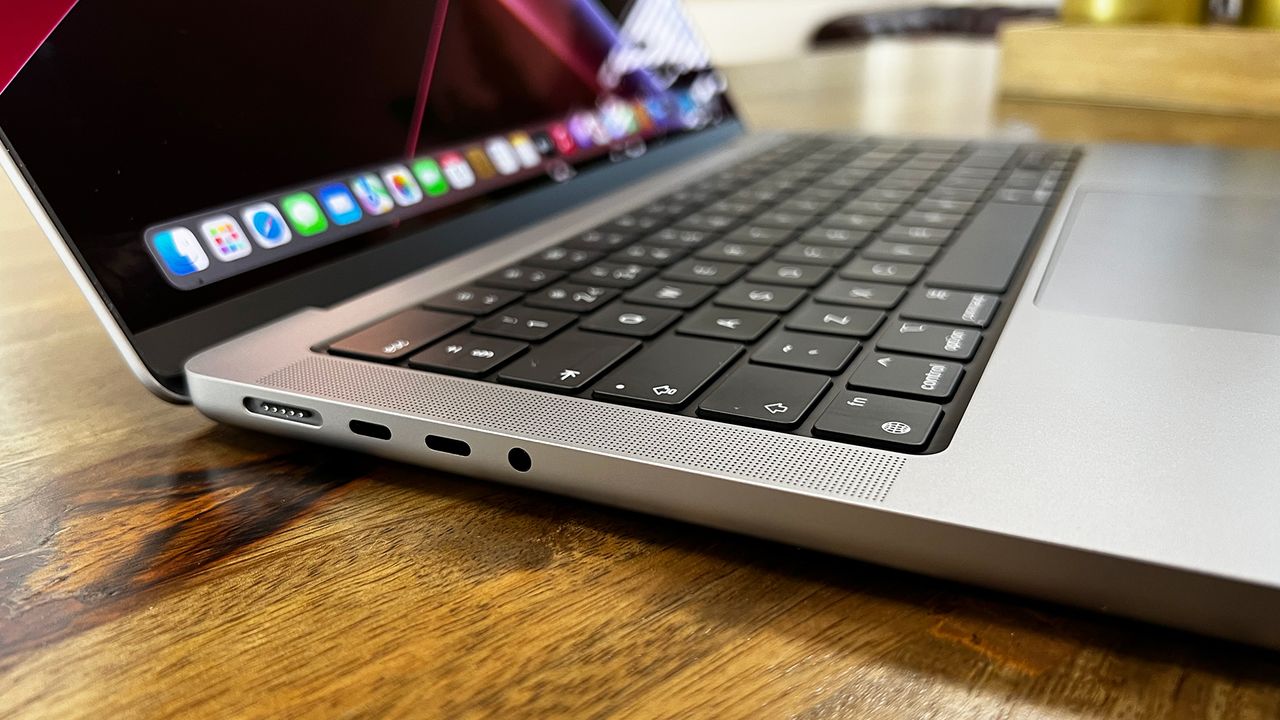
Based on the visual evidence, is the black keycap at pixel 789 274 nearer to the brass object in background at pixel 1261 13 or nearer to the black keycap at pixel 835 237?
the black keycap at pixel 835 237

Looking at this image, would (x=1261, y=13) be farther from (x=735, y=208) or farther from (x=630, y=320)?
(x=630, y=320)

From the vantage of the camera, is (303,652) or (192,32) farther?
(192,32)

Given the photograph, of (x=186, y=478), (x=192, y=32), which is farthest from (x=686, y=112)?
(x=186, y=478)

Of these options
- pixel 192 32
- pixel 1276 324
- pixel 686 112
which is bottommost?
pixel 1276 324

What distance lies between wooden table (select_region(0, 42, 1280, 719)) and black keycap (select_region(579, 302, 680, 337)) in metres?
0.10

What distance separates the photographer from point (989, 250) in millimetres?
487

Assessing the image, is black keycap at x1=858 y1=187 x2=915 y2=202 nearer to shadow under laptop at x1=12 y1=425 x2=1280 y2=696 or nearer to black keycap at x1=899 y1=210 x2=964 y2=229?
black keycap at x1=899 y1=210 x2=964 y2=229

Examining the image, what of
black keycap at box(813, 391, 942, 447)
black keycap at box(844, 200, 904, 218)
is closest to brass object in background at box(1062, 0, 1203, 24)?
black keycap at box(844, 200, 904, 218)

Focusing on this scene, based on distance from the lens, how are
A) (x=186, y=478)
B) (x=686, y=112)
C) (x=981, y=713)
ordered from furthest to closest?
(x=686, y=112)
(x=186, y=478)
(x=981, y=713)

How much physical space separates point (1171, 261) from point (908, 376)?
0.77 ft

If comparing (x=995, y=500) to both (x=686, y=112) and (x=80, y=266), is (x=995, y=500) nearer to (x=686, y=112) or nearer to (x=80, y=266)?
(x=80, y=266)

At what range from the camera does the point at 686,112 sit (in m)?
0.82

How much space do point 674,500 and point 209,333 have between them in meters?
0.24

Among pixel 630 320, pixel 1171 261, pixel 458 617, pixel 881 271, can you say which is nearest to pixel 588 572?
pixel 458 617
